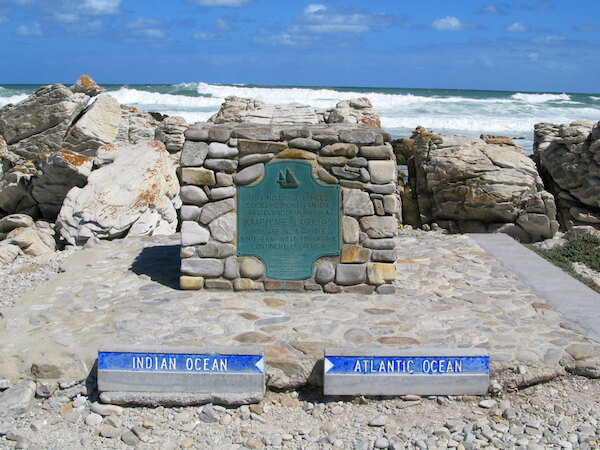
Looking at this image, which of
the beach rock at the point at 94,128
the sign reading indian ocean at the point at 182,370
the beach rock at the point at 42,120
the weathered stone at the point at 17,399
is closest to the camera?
the weathered stone at the point at 17,399

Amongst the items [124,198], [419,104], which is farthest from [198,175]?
[419,104]

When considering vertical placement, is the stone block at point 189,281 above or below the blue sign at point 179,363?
above

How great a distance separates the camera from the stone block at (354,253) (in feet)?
17.6

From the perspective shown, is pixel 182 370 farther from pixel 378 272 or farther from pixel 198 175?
pixel 378 272

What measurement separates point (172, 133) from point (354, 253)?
755 centimetres

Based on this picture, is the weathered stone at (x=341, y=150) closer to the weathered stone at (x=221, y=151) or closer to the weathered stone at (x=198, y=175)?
the weathered stone at (x=221, y=151)

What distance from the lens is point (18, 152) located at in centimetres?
1247

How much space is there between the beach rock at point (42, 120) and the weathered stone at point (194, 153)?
760 centimetres

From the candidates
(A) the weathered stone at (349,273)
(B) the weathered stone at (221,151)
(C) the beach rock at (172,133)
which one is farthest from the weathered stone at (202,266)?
(C) the beach rock at (172,133)

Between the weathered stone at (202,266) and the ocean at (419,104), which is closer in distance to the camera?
the weathered stone at (202,266)

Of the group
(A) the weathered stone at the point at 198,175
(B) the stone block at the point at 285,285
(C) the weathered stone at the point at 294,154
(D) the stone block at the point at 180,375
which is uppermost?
(C) the weathered stone at the point at 294,154

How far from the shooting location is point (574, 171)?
33.9ft

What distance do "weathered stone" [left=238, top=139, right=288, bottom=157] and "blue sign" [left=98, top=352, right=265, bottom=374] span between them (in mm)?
1907

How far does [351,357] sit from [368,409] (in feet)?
1.10
